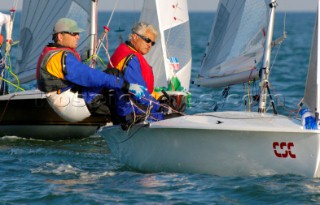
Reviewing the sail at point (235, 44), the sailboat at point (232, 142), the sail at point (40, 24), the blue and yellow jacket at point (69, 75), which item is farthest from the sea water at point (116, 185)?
the sail at point (40, 24)

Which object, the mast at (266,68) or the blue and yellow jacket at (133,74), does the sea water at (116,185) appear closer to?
the mast at (266,68)

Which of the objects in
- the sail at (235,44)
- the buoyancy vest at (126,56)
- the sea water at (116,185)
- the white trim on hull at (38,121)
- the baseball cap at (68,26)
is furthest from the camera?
the white trim on hull at (38,121)

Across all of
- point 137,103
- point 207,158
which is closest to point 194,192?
point 207,158

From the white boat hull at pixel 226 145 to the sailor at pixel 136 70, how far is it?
0.64 feet

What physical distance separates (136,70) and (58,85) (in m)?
0.71

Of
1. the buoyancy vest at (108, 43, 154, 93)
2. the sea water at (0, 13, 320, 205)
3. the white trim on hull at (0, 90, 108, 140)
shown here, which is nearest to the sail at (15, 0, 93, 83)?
the white trim on hull at (0, 90, 108, 140)

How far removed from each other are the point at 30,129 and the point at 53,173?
2.80m

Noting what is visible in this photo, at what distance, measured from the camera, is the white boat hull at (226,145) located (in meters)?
8.01

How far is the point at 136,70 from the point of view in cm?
881

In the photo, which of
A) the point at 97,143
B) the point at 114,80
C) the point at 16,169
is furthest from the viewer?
the point at 97,143

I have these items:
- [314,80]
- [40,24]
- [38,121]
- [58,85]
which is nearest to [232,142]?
[314,80]

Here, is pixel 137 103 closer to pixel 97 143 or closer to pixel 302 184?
pixel 302 184

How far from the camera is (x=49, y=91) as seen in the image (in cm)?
894

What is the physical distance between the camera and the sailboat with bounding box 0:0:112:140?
11.6m
